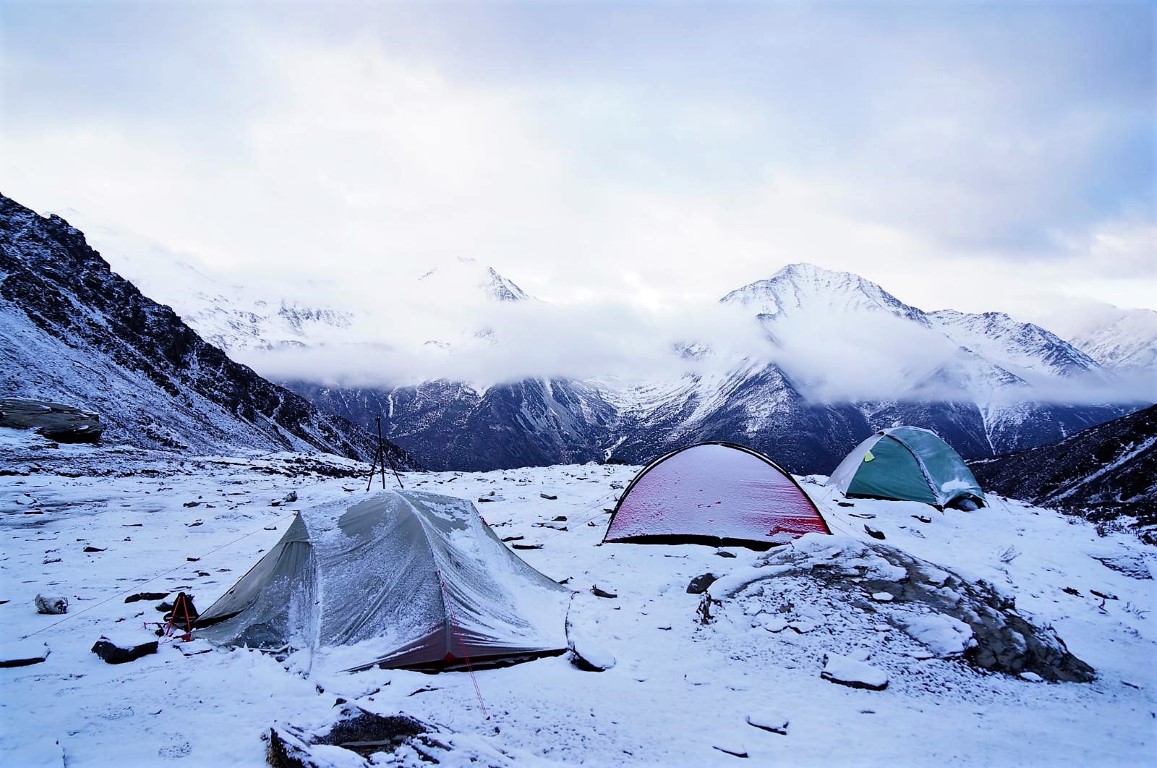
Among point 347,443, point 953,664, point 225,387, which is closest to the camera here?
point 953,664

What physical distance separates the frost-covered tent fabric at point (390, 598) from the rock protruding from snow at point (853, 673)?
13.4 feet

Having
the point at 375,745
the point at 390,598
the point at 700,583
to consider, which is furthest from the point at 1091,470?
the point at 375,745

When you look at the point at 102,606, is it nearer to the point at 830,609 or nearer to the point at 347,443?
the point at 830,609

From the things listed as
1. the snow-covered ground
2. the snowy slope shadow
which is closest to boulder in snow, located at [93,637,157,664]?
the snow-covered ground

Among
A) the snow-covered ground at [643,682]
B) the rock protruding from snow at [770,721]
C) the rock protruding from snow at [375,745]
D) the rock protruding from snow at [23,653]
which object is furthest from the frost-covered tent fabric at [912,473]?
the rock protruding from snow at [23,653]

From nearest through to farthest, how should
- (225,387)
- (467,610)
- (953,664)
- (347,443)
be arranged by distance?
(953,664), (467,610), (225,387), (347,443)

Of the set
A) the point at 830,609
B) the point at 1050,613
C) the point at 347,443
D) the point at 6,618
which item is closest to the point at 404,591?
the point at 6,618

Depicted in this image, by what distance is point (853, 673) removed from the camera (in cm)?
814

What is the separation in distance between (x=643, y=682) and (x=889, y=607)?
15.2 ft

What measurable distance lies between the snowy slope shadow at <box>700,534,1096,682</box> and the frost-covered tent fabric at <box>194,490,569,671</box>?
357 centimetres

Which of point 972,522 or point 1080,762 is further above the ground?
point 972,522

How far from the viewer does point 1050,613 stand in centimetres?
1068

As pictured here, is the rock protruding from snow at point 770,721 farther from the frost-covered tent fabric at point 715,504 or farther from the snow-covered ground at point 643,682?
the frost-covered tent fabric at point 715,504

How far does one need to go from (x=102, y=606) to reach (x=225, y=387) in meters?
78.0
